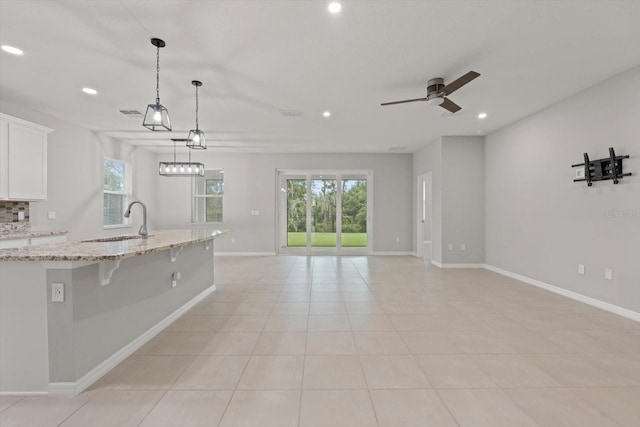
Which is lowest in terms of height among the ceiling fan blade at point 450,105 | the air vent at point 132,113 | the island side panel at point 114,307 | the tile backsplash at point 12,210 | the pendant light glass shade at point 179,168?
the island side panel at point 114,307

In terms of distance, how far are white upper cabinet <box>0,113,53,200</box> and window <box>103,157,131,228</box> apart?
1.89 m

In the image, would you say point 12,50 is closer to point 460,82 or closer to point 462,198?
point 460,82

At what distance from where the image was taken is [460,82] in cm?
307

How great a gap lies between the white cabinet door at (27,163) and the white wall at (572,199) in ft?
25.1

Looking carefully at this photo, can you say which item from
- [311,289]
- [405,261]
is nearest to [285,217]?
[405,261]

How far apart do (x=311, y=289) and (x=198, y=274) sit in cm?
166

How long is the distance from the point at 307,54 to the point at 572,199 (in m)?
4.02

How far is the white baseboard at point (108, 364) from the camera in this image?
196cm

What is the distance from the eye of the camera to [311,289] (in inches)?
183

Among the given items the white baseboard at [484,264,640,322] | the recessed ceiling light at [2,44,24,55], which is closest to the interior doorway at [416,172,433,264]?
the white baseboard at [484,264,640,322]

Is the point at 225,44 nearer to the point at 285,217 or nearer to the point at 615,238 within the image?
the point at 615,238

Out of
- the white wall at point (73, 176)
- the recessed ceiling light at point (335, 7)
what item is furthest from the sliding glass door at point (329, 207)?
the recessed ceiling light at point (335, 7)

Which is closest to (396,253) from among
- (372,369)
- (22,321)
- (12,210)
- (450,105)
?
(450,105)

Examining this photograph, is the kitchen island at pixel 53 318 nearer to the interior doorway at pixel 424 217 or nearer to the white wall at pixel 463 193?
the white wall at pixel 463 193
